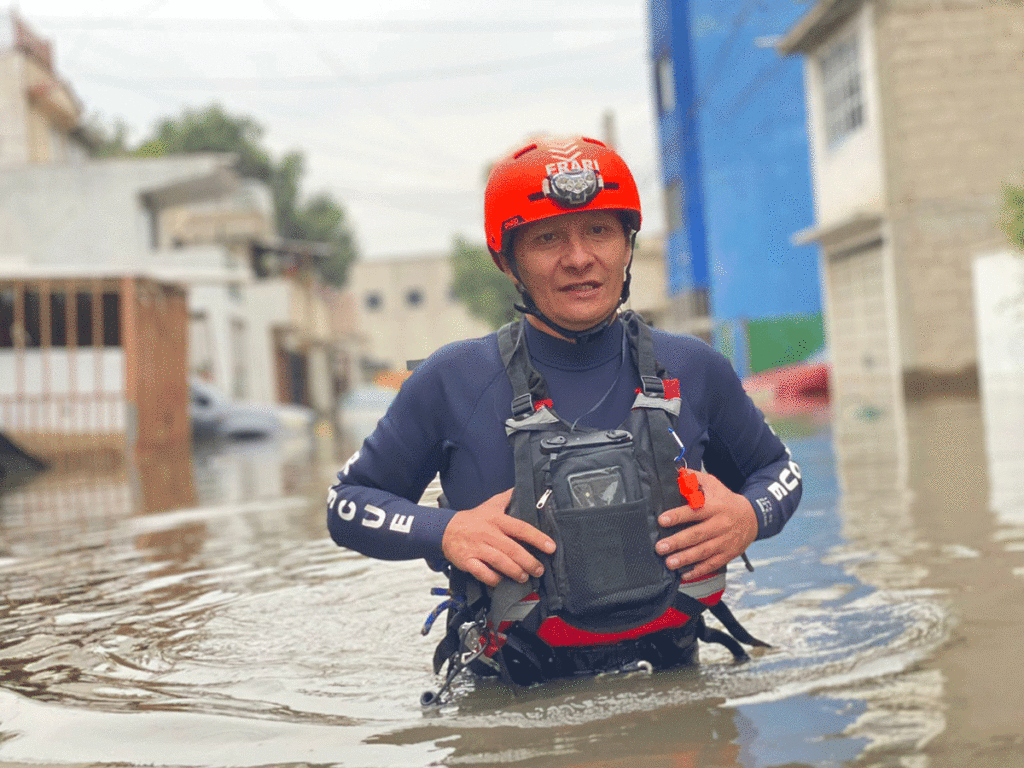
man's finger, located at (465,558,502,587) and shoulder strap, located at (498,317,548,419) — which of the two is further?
shoulder strap, located at (498,317,548,419)

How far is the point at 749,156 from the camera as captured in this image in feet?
102

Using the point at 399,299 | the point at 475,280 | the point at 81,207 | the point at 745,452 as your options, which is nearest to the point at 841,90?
the point at 745,452

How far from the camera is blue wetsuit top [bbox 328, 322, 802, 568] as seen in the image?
137 inches

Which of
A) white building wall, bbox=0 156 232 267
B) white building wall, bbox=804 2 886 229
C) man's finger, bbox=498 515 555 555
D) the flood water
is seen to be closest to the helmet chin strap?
man's finger, bbox=498 515 555 555

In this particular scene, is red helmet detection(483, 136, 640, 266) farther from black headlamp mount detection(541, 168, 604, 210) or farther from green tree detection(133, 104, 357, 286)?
green tree detection(133, 104, 357, 286)

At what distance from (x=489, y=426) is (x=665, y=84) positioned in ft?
106

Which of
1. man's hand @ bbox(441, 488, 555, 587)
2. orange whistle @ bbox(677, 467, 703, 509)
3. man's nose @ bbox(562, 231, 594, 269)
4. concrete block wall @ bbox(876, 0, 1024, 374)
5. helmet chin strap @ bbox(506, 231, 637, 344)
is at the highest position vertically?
concrete block wall @ bbox(876, 0, 1024, 374)

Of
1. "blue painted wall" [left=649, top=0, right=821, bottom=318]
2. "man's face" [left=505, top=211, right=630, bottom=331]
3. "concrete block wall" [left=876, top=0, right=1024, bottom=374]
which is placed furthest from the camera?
"blue painted wall" [left=649, top=0, right=821, bottom=318]

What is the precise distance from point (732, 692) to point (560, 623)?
48 cm

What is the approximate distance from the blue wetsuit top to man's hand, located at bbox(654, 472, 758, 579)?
0.39 feet

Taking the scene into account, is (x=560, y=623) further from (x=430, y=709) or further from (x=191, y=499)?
(x=191, y=499)

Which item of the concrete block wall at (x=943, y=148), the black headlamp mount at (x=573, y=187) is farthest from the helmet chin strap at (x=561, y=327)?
the concrete block wall at (x=943, y=148)

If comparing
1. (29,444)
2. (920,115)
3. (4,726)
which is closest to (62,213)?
(29,444)

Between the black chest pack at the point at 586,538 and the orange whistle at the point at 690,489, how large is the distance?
0.14 feet
